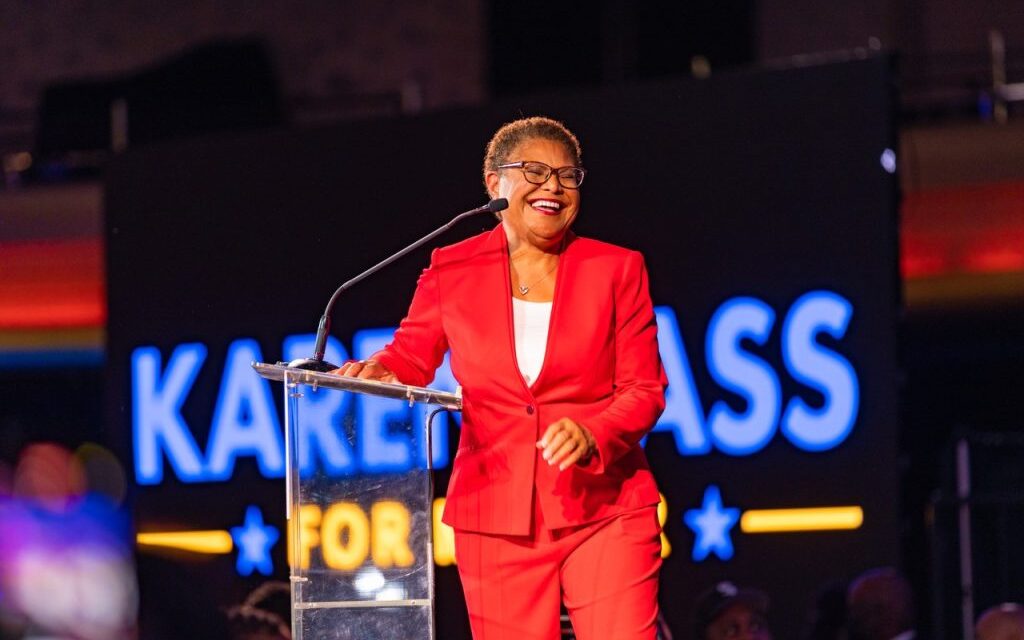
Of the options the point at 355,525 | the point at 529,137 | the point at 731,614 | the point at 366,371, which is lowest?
the point at 731,614

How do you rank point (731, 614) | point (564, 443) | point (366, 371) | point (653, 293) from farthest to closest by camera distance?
point (653, 293), point (731, 614), point (366, 371), point (564, 443)

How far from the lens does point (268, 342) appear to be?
634 cm

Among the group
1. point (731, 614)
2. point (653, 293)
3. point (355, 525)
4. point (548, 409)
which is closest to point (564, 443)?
point (548, 409)

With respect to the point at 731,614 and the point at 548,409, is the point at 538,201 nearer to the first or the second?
the point at 548,409

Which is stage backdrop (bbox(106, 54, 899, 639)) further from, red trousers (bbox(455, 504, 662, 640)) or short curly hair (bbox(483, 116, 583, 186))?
red trousers (bbox(455, 504, 662, 640))

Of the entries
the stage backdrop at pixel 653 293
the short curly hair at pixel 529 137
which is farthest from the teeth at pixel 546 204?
the stage backdrop at pixel 653 293

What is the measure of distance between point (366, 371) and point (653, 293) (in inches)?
116

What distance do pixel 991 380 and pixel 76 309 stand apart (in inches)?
177

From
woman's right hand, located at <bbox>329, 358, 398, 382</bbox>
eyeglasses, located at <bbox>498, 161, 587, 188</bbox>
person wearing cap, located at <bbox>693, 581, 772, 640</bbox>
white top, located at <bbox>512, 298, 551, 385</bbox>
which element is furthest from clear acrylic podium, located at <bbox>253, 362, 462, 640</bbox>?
person wearing cap, located at <bbox>693, 581, 772, 640</bbox>

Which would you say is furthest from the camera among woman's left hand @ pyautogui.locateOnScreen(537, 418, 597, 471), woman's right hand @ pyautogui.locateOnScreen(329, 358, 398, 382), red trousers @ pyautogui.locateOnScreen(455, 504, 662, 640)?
woman's right hand @ pyautogui.locateOnScreen(329, 358, 398, 382)

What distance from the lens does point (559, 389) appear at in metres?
2.86

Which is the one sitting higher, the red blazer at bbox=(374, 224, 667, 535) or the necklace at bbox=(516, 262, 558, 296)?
the necklace at bbox=(516, 262, 558, 296)

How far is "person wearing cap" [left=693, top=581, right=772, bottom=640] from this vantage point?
5379mm

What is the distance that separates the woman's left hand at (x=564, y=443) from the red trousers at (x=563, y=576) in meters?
0.24
